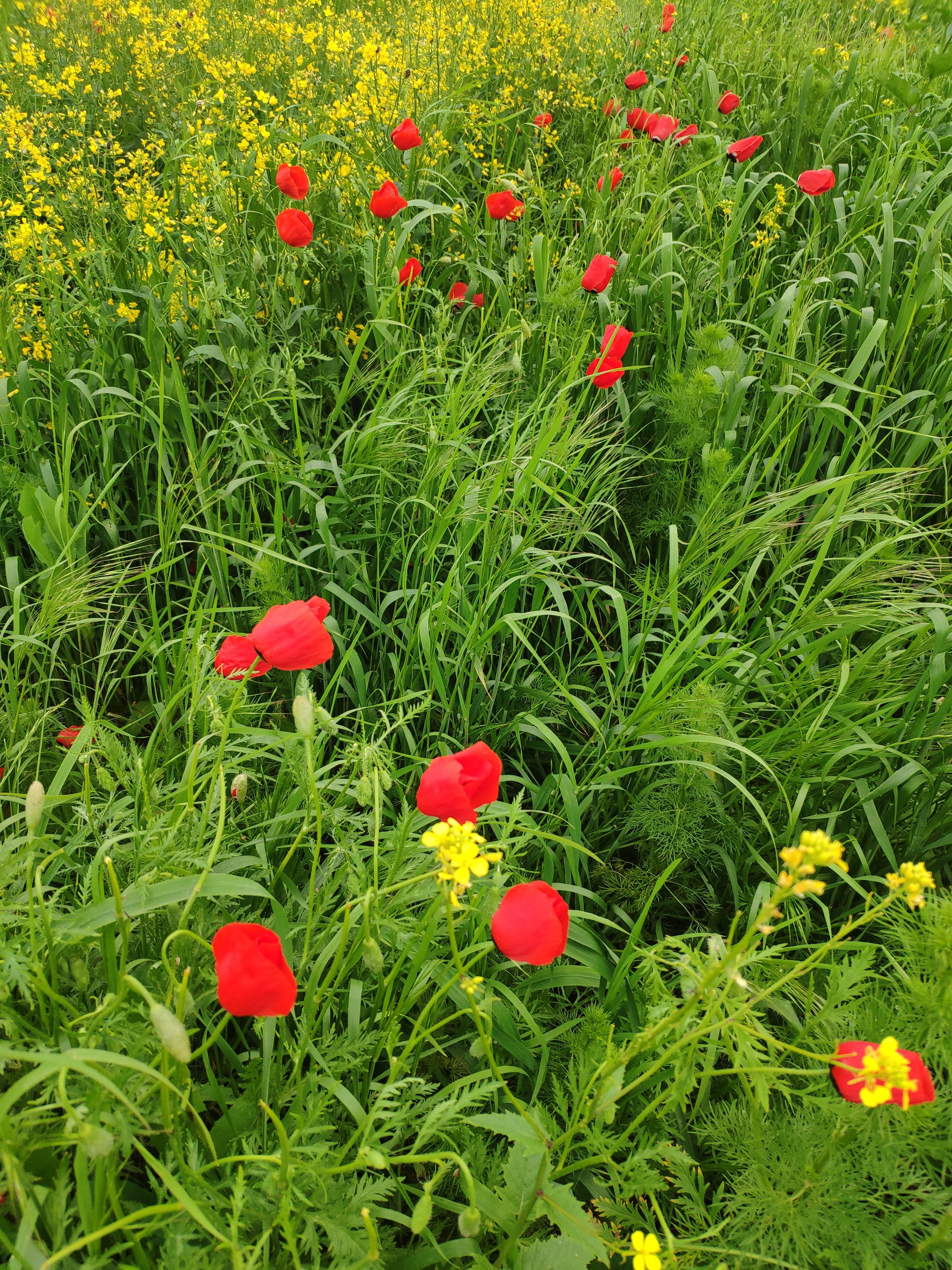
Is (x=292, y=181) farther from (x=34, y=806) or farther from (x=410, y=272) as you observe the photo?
(x=34, y=806)

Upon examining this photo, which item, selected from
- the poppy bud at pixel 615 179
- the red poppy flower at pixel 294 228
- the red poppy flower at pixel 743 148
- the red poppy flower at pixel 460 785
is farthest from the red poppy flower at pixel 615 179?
the red poppy flower at pixel 460 785

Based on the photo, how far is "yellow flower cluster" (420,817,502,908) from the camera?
0.70 m

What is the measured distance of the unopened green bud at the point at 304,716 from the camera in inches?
32.6

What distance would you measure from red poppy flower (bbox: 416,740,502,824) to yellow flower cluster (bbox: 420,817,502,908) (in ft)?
0.23

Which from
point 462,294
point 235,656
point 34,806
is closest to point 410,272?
point 462,294

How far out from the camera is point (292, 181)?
194cm

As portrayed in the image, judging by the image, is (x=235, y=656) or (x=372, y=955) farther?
(x=235, y=656)

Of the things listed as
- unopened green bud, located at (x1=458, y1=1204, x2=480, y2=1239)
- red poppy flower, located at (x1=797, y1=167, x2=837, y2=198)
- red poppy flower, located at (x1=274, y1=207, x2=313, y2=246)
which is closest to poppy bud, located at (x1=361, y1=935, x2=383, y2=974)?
unopened green bud, located at (x1=458, y1=1204, x2=480, y2=1239)

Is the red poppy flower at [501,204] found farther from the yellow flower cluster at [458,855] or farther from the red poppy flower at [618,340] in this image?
the yellow flower cluster at [458,855]

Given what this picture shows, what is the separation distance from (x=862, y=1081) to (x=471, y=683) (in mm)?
881

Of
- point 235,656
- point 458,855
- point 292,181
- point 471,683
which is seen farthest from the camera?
point 292,181

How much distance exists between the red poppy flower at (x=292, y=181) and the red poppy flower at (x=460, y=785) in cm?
166

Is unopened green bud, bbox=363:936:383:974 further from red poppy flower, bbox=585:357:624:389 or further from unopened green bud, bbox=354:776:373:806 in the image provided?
red poppy flower, bbox=585:357:624:389

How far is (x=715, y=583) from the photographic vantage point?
149 centimetres
